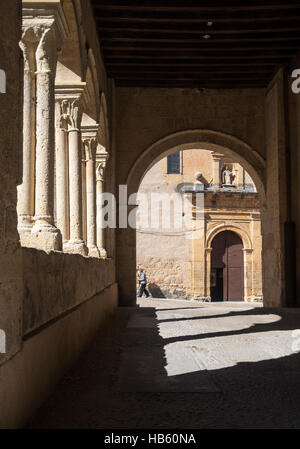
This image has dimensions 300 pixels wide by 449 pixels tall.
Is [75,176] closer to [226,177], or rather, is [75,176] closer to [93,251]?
[93,251]

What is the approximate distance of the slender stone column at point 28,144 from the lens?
3.92 m

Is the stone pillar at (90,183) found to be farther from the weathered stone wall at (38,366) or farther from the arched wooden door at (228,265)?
the arched wooden door at (228,265)

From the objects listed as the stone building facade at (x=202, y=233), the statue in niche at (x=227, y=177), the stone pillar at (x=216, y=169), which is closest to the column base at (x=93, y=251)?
the stone building facade at (x=202, y=233)

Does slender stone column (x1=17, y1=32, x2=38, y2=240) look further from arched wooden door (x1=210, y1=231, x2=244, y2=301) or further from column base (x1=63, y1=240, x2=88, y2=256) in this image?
arched wooden door (x1=210, y1=231, x2=244, y2=301)

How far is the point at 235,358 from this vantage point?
4.19 metres

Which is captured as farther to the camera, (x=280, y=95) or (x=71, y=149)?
(x=280, y=95)

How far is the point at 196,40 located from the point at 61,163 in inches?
150

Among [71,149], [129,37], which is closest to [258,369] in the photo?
[71,149]

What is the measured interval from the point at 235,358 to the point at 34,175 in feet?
6.94

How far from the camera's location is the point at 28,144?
160 inches

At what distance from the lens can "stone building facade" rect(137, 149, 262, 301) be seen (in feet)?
61.8

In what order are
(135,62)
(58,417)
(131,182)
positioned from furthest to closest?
1. (131,182)
2. (135,62)
3. (58,417)
